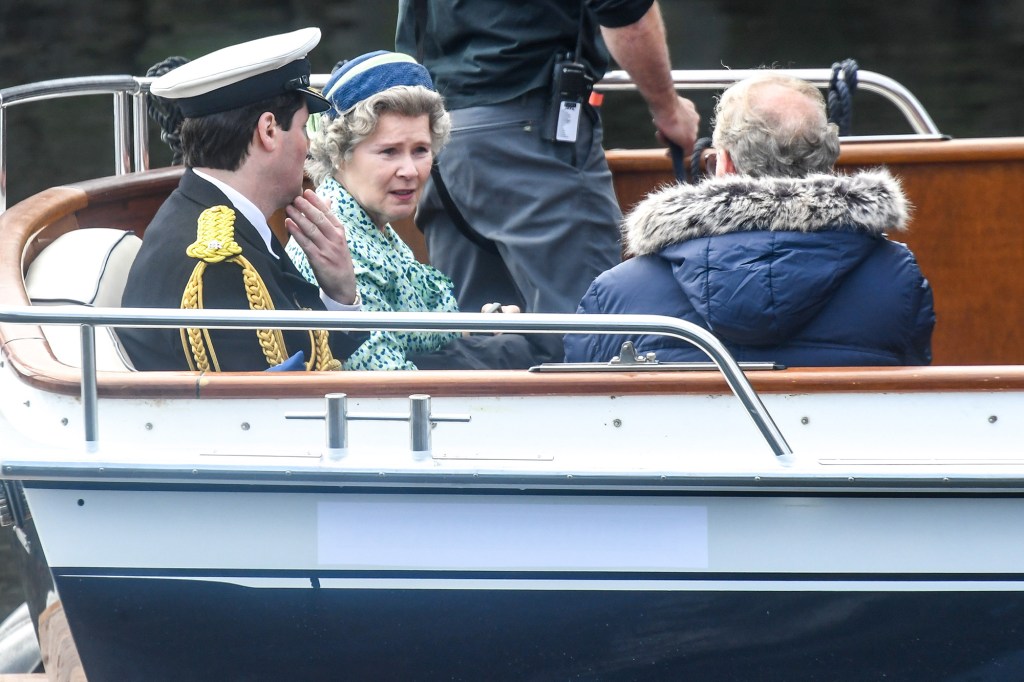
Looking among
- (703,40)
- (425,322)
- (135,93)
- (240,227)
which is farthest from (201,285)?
(703,40)

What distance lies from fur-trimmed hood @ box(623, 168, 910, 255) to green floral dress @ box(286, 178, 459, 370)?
0.58 metres

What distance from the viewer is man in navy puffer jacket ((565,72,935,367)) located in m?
2.16

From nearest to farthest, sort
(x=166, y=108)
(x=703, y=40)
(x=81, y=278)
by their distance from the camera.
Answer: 1. (x=81, y=278)
2. (x=166, y=108)
3. (x=703, y=40)

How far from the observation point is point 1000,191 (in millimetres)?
3469

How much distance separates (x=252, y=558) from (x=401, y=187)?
813 millimetres

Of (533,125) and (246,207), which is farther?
(533,125)

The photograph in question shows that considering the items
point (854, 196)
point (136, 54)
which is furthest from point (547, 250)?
point (136, 54)

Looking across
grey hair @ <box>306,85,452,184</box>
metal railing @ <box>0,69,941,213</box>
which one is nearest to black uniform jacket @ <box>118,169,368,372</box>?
grey hair @ <box>306,85,452,184</box>

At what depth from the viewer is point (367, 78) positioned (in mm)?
2656

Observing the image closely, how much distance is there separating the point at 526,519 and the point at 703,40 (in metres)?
11.1

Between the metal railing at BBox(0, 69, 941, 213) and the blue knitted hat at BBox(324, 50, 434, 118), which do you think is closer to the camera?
the blue knitted hat at BBox(324, 50, 434, 118)

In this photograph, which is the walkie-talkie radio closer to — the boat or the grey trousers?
the grey trousers

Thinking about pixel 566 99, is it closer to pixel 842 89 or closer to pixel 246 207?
pixel 246 207

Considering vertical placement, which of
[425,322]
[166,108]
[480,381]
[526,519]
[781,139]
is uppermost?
[166,108]
